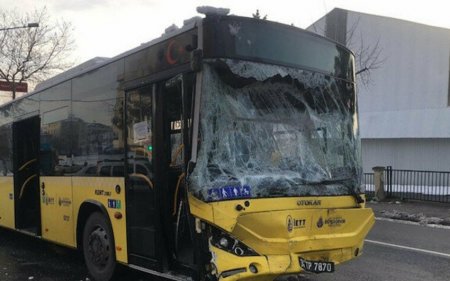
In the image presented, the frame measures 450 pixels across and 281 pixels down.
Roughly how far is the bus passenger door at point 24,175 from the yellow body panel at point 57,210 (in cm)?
129

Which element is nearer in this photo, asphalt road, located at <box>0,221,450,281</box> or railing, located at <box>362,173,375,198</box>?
asphalt road, located at <box>0,221,450,281</box>

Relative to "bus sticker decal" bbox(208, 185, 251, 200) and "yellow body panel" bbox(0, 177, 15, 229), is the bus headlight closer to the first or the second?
"bus sticker decal" bbox(208, 185, 251, 200)

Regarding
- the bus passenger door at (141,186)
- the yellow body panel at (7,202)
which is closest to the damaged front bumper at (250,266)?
the bus passenger door at (141,186)

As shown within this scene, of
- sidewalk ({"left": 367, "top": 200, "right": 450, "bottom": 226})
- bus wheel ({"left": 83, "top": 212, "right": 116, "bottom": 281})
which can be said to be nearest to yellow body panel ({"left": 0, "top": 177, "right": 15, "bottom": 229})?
bus wheel ({"left": 83, "top": 212, "right": 116, "bottom": 281})

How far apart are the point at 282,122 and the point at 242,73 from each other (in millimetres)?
684

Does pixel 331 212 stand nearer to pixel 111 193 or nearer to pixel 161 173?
pixel 161 173

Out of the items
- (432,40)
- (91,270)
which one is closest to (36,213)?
(91,270)

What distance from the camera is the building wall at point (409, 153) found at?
2434 centimetres

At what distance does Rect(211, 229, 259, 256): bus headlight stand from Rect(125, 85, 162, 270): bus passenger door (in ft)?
3.79

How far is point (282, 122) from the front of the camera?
17.5 feet

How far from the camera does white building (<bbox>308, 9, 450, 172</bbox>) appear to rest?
80.8 feet

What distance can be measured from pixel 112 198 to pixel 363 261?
4257 millimetres

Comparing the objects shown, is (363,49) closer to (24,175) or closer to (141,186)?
(24,175)

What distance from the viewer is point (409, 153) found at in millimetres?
25609
